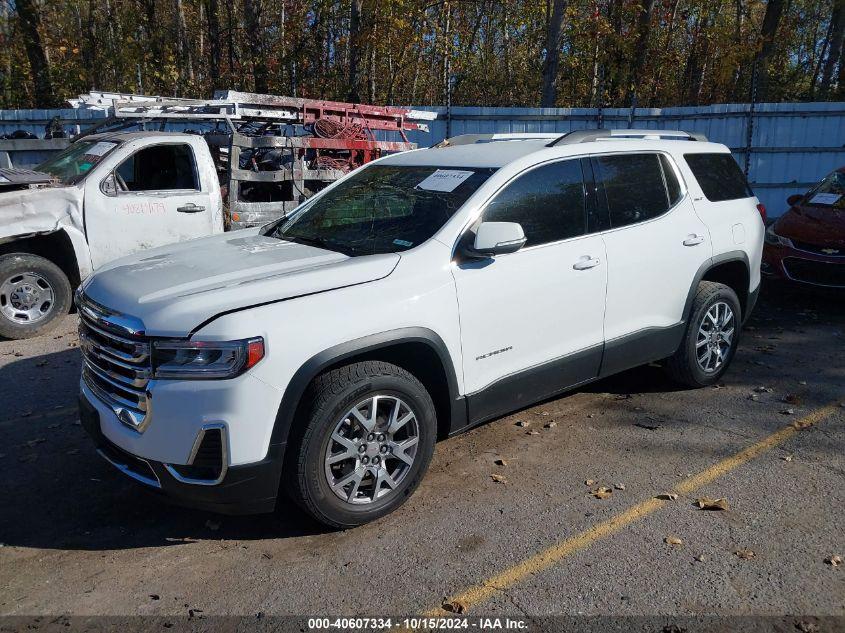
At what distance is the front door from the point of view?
3.96m

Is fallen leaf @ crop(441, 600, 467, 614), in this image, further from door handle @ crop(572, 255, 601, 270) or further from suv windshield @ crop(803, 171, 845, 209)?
suv windshield @ crop(803, 171, 845, 209)

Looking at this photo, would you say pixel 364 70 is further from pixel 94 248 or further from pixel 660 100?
pixel 94 248

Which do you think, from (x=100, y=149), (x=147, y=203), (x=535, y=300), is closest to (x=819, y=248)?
(x=535, y=300)

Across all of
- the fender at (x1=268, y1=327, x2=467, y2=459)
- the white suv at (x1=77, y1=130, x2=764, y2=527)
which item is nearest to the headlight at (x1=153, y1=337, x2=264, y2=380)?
the white suv at (x1=77, y1=130, x2=764, y2=527)

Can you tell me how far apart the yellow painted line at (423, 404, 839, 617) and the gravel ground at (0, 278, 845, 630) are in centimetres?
2

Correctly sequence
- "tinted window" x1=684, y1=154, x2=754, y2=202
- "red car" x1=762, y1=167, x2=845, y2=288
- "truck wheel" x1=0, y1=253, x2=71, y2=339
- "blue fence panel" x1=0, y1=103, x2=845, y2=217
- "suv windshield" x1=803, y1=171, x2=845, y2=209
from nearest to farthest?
"tinted window" x1=684, y1=154, x2=754, y2=202
"truck wheel" x1=0, y1=253, x2=71, y2=339
"red car" x1=762, y1=167, x2=845, y2=288
"suv windshield" x1=803, y1=171, x2=845, y2=209
"blue fence panel" x1=0, y1=103, x2=845, y2=217

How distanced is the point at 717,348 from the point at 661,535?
2437 millimetres

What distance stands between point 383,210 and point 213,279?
1.27 metres

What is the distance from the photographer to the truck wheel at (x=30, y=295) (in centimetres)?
685

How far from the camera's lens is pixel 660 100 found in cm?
1905

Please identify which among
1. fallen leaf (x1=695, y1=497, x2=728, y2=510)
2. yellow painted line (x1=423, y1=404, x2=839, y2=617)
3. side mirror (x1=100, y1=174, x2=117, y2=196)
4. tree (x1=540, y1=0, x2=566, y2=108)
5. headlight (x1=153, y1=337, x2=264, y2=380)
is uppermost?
tree (x1=540, y1=0, x2=566, y2=108)

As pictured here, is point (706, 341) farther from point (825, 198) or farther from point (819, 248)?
point (825, 198)

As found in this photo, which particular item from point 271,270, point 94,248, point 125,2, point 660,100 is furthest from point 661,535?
point 125,2

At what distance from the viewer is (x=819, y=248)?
26.1ft
